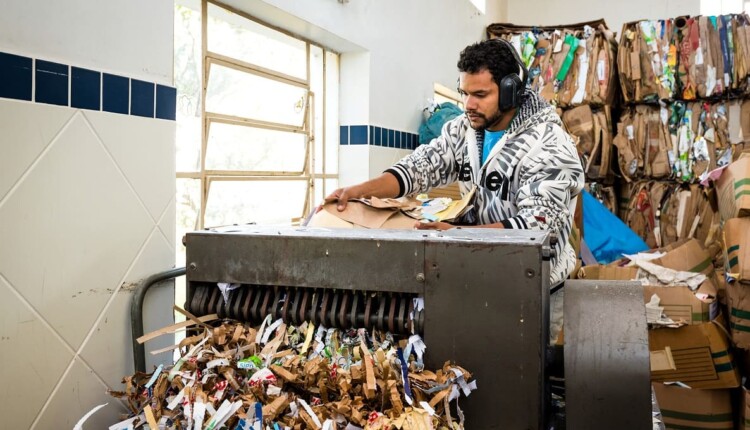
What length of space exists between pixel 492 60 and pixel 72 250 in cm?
121

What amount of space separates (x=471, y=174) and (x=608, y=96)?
3.23 metres

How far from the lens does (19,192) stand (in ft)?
4.09

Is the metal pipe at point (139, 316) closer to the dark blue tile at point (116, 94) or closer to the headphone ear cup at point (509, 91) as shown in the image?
the dark blue tile at point (116, 94)

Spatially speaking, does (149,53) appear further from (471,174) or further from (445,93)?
(445,93)

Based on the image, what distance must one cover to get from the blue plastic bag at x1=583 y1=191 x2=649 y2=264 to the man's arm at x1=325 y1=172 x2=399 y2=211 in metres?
2.25

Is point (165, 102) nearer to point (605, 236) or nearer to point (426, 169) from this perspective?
point (426, 169)

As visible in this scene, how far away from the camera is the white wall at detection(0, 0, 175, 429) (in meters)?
1.24

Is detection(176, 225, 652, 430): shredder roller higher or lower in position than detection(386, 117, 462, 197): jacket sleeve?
lower

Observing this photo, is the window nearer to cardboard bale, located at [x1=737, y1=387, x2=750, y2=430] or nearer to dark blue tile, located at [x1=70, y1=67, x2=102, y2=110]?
dark blue tile, located at [x1=70, y1=67, x2=102, y2=110]

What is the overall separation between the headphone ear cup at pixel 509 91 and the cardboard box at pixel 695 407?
1.48 meters

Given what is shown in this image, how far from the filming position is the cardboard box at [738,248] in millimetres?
2287

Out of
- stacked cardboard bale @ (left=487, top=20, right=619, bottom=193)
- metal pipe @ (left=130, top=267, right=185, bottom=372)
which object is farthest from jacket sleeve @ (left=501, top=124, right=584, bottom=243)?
stacked cardboard bale @ (left=487, top=20, right=619, bottom=193)

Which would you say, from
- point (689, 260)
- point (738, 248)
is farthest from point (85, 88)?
point (689, 260)

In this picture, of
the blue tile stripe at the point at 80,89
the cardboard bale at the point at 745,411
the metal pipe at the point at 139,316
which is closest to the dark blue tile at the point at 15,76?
the blue tile stripe at the point at 80,89
